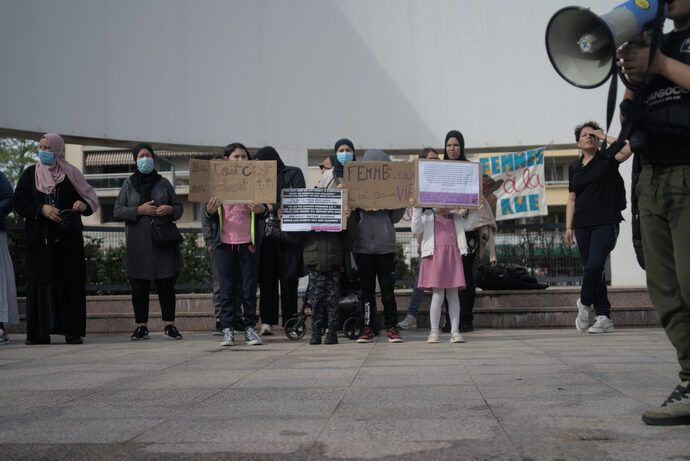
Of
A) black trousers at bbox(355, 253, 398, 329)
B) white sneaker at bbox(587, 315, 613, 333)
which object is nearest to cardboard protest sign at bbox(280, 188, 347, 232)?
black trousers at bbox(355, 253, 398, 329)

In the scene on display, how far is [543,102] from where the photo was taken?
43.1 ft

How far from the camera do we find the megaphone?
10.4 feet

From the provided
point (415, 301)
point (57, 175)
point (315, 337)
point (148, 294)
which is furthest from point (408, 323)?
point (57, 175)

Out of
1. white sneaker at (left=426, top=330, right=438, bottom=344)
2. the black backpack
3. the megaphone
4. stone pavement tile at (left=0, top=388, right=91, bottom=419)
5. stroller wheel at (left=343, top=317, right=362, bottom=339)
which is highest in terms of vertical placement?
the megaphone

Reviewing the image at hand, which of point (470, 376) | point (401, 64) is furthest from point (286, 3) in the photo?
point (470, 376)

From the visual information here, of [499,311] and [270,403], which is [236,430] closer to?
[270,403]

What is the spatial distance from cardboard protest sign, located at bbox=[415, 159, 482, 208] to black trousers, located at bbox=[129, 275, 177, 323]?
10.4 ft

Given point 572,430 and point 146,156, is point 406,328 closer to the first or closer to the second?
point 146,156

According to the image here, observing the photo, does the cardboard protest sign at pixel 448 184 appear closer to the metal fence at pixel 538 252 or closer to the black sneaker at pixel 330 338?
the black sneaker at pixel 330 338

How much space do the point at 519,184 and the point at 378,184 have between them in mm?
5189

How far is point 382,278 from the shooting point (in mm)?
8422

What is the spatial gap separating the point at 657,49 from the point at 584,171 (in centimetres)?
558

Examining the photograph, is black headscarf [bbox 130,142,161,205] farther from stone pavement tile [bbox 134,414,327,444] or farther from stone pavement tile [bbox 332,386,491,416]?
stone pavement tile [bbox 134,414,327,444]

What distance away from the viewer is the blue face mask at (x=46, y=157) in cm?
870
